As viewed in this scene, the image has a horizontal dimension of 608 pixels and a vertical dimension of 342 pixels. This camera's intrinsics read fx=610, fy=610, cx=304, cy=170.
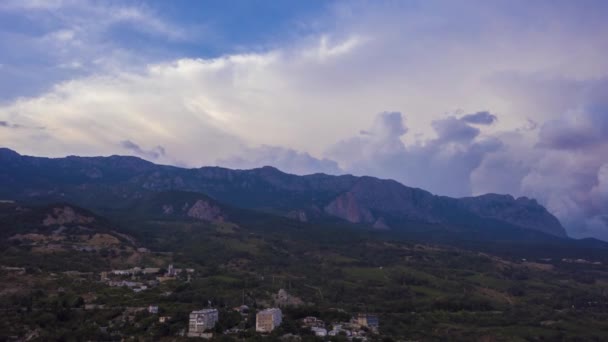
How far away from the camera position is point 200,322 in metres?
64.3

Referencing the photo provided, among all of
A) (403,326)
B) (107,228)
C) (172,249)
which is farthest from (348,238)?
(403,326)

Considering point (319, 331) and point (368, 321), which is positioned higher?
point (368, 321)

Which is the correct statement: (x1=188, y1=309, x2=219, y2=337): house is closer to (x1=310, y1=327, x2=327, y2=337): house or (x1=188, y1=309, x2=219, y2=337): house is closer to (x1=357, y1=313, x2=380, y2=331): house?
(x1=310, y1=327, x2=327, y2=337): house

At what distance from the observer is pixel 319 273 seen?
131 m

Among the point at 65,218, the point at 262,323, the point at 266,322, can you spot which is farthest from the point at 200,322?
the point at 65,218

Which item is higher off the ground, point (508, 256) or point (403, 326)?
point (508, 256)

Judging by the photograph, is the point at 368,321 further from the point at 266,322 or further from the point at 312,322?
the point at 266,322

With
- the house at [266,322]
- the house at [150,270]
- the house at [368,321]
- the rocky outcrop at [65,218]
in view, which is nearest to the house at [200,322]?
the house at [266,322]

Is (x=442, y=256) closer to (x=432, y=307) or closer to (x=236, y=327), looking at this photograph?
(x=432, y=307)

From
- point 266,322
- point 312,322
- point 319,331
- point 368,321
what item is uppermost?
point 266,322

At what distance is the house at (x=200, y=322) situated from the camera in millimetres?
63281

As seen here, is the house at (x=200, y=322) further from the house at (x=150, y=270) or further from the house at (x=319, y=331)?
the house at (x=150, y=270)

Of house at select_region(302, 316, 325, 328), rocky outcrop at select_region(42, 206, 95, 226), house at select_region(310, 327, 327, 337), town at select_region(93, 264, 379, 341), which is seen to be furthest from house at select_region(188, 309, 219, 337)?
rocky outcrop at select_region(42, 206, 95, 226)

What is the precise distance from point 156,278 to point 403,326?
4177 cm
